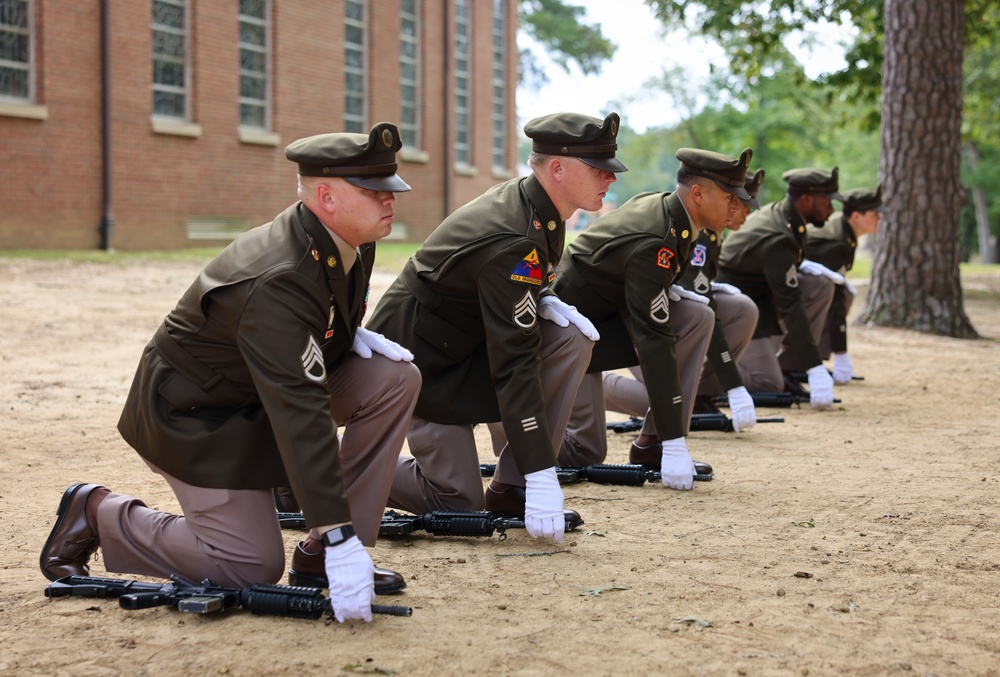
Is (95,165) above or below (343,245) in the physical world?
above

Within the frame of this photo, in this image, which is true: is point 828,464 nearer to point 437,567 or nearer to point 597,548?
point 597,548

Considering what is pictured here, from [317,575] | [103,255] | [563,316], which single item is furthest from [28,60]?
[317,575]

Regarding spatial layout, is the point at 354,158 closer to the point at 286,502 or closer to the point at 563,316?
the point at 563,316

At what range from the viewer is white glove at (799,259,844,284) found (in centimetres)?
854

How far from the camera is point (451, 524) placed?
4.35 m

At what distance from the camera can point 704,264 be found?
6.79 meters

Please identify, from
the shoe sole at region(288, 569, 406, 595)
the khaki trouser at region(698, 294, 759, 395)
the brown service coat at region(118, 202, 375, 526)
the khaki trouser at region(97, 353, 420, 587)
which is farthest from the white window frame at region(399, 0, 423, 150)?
the shoe sole at region(288, 569, 406, 595)

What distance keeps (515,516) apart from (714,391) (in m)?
3.13

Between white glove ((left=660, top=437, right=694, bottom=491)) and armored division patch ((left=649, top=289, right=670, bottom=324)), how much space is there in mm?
556

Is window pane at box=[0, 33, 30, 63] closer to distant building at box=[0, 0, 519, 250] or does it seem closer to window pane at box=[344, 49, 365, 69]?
distant building at box=[0, 0, 519, 250]

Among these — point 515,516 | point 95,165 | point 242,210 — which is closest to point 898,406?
point 515,516

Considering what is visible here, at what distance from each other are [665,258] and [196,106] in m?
14.8

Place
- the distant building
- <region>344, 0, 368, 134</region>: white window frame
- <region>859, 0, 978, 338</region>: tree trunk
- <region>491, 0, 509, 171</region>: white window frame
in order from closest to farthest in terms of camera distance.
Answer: <region>859, 0, 978, 338</region>: tree trunk
the distant building
<region>344, 0, 368, 134</region>: white window frame
<region>491, 0, 509, 171</region>: white window frame

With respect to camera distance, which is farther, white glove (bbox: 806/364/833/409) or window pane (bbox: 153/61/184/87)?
window pane (bbox: 153/61/184/87)
